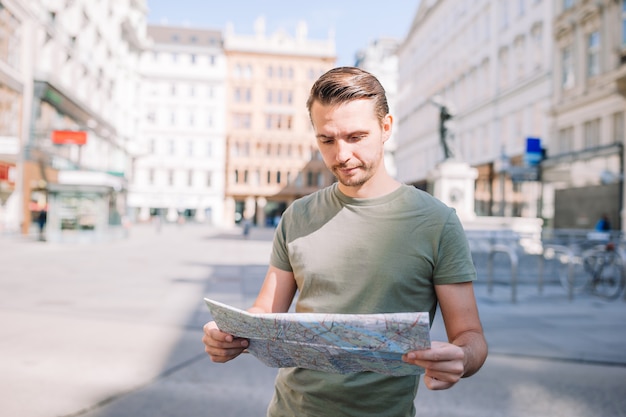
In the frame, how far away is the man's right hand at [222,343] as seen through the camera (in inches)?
65.7

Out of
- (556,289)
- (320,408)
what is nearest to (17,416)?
(320,408)

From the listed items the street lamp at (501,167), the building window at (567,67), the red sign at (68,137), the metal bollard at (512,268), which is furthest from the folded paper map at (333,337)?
the street lamp at (501,167)

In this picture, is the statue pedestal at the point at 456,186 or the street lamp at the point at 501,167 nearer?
the statue pedestal at the point at 456,186

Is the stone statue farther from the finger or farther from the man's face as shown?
the finger

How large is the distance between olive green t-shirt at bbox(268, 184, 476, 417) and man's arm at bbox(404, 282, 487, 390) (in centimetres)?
5

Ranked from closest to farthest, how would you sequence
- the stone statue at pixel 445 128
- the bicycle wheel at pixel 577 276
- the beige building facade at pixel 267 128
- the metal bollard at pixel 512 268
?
the metal bollard at pixel 512 268
the bicycle wheel at pixel 577 276
the stone statue at pixel 445 128
the beige building facade at pixel 267 128

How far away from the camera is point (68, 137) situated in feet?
94.8

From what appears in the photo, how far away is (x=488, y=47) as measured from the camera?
120ft

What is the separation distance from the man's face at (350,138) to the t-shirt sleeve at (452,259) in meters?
0.31

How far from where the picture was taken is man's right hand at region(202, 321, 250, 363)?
5.48 ft

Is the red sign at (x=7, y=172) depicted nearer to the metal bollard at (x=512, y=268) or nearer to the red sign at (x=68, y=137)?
the red sign at (x=68, y=137)

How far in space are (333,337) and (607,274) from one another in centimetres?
1104

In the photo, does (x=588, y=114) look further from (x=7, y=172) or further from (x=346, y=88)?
(x=7, y=172)

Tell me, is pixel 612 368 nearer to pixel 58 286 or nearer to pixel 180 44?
pixel 58 286
